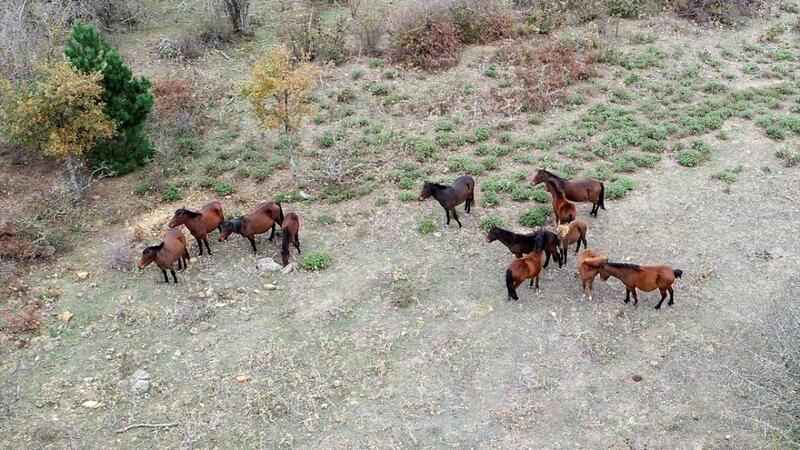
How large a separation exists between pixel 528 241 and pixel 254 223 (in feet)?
15.2

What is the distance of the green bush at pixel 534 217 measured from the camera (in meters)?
13.2

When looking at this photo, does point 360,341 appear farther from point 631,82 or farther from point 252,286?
point 631,82

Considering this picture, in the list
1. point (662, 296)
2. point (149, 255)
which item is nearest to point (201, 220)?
point (149, 255)

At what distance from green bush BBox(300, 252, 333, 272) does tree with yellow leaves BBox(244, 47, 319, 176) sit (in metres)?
3.12

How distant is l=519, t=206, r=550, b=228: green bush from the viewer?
1321 cm

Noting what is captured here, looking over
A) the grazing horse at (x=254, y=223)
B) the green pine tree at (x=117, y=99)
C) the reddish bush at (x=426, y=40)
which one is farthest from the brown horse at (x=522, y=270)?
the reddish bush at (x=426, y=40)

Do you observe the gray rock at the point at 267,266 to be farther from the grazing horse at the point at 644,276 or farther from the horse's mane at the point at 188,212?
the grazing horse at the point at 644,276

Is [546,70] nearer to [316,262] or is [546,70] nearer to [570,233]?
[570,233]

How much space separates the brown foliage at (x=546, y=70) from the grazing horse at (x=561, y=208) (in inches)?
178

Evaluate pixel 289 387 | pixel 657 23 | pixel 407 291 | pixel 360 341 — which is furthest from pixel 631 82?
pixel 289 387

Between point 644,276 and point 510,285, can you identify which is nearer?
point 644,276

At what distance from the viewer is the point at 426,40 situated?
1909 centimetres

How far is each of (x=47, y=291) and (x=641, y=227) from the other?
33.4 ft

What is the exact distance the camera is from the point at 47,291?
1195cm
